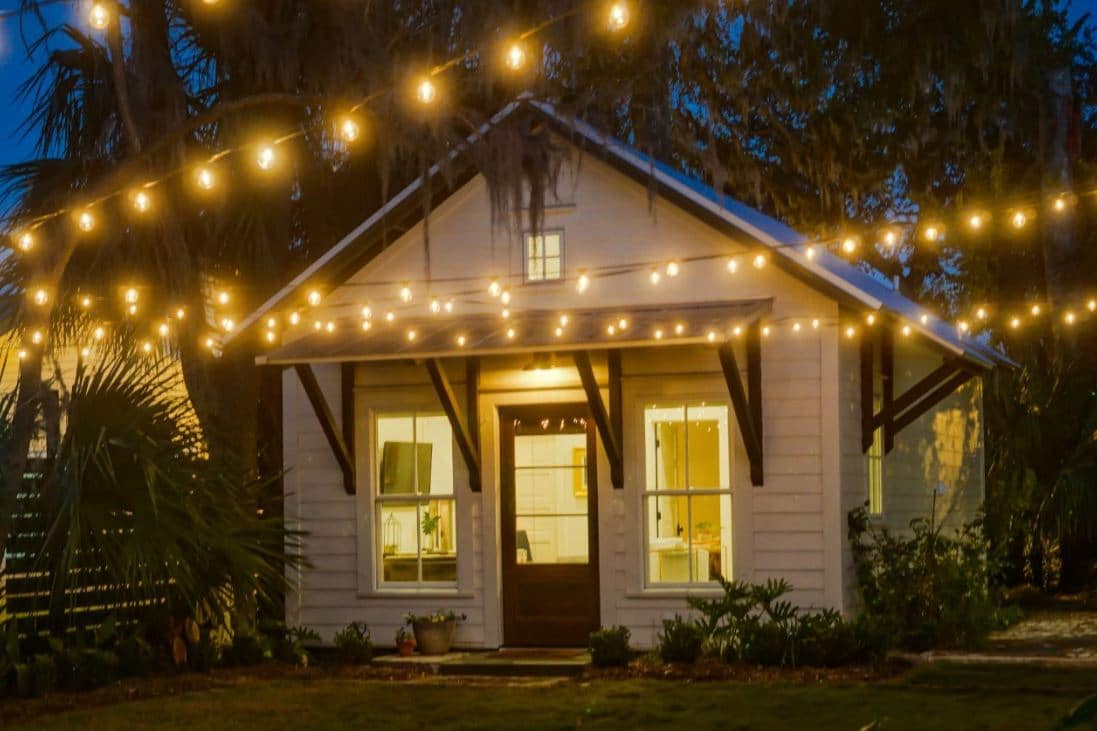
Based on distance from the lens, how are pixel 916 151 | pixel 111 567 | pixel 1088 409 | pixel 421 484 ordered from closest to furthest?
pixel 111 567, pixel 421 484, pixel 1088 409, pixel 916 151

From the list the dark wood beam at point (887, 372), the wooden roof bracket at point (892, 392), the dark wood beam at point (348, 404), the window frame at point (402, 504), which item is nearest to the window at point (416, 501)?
the window frame at point (402, 504)

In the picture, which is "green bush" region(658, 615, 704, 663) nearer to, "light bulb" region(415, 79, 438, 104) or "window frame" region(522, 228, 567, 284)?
"window frame" region(522, 228, 567, 284)

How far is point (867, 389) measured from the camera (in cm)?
1441

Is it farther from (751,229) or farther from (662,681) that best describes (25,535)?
(751,229)

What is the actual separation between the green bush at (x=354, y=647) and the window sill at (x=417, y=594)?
440 millimetres

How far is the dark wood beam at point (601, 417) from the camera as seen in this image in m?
13.3

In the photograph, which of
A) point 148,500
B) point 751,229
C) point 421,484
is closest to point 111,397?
point 148,500

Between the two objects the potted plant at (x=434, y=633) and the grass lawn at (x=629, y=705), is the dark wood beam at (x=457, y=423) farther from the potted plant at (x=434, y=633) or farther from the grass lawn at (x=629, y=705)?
the grass lawn at (x=629, y=705)

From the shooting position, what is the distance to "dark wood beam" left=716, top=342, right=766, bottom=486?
12742 mm

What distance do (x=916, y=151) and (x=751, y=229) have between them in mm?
11194

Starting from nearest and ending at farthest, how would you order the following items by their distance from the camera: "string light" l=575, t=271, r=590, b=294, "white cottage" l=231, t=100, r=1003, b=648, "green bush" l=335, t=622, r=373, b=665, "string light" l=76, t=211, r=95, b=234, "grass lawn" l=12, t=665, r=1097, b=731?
"string light" l=76, t=211, r=95, b=234, "grass lawn" l=12, t=665, r=1097, b=731, "white cottage" l=231, t=100, r=1003, b=648, "string light" l=575, t=271, r=590, b=294, "green bush" l=335, t=622, r=373, b=665

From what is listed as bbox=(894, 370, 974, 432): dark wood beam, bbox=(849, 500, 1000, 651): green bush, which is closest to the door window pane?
bbox=(849, 500, 1000, 651): green bush

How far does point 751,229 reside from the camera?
44.2ft

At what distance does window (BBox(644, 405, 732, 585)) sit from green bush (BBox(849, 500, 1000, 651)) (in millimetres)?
1167
